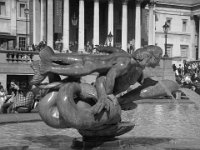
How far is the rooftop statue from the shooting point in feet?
23.1

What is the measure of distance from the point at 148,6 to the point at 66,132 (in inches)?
2115

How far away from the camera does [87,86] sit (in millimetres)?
7492

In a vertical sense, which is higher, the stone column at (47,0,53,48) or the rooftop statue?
the stone column at (47,0,53,48)

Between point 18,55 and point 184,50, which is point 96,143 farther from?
point 184,50

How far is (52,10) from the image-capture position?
54.5 metres

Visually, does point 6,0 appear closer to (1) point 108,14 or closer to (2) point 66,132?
(1) point 108,14

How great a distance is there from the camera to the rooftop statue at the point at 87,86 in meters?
7.03

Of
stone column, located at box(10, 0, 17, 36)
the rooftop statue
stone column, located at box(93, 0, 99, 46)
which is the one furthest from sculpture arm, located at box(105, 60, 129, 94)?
stone column, located at box(93, 0, 99, 46)

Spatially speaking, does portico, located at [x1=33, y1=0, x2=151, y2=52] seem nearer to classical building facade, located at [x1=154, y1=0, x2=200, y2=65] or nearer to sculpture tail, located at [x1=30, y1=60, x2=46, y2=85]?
classical building facade, located at [x1=154, y1=0, x2=200, y2=65]

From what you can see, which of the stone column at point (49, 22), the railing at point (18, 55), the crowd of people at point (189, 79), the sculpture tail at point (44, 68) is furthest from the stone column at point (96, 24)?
the sculpture tail at point (44, 68)

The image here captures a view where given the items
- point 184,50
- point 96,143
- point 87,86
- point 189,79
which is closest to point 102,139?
point 96,143

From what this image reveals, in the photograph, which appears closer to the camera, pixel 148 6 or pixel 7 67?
pixel 7 67

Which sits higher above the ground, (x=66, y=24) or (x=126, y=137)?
(x=66, y=24)

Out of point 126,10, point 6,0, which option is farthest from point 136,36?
point 6,0
